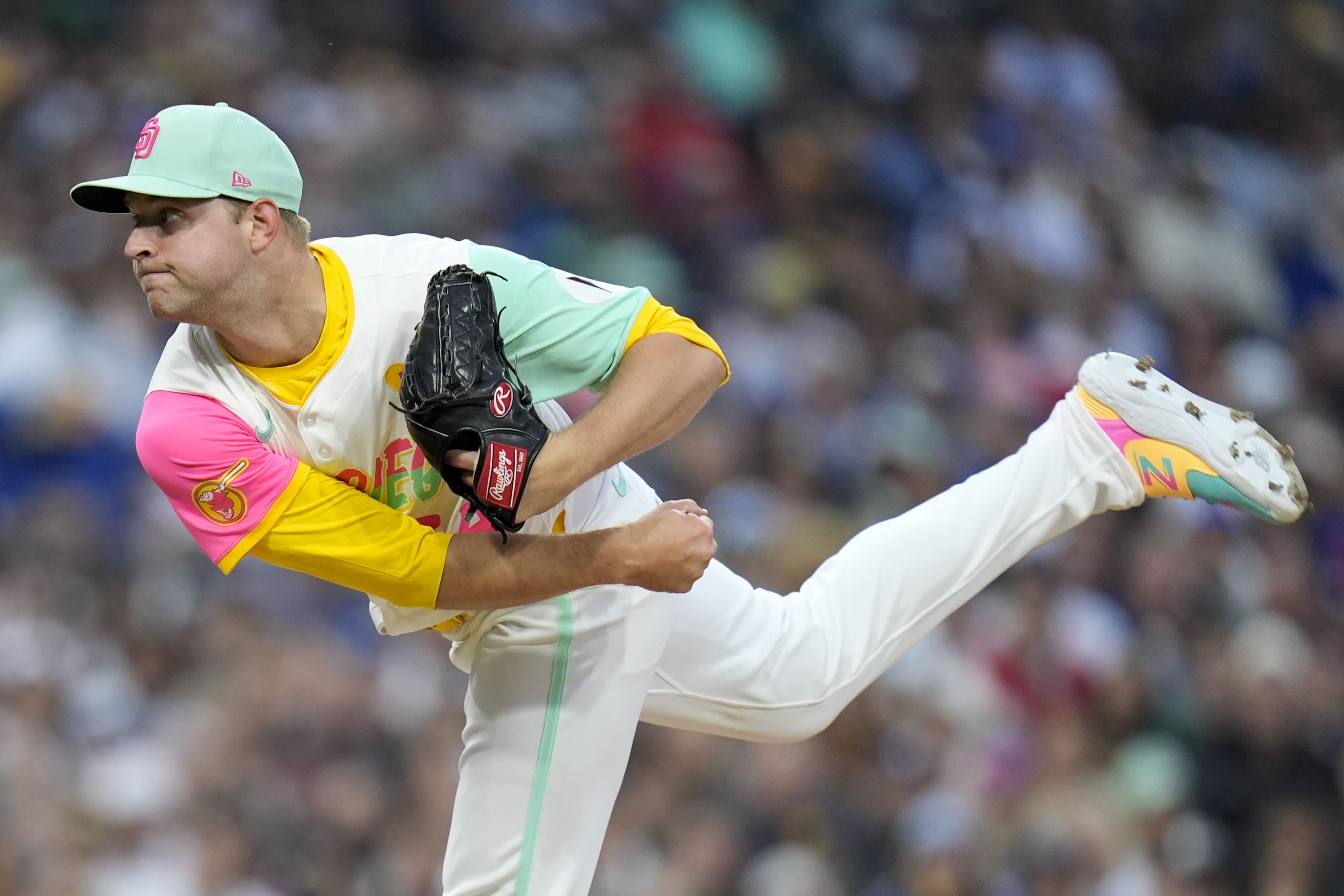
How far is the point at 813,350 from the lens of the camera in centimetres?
744

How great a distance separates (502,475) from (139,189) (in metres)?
0.84

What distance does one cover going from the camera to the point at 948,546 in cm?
358

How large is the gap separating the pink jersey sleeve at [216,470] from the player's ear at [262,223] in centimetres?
31

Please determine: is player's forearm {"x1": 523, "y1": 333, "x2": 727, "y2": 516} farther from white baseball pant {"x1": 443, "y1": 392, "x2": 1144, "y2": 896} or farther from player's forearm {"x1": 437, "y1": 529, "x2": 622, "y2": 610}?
white baseball pant {"x1": 443, "y1": 392, "x2": 1144, "y2": 896}

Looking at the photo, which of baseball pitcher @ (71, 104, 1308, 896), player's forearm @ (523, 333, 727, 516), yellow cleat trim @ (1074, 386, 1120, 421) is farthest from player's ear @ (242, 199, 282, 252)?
yellow cleat trim @ (1074, 386, 1120, 421)

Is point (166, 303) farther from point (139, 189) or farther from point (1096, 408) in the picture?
point (1096, 408)

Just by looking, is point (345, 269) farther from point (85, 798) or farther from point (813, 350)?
point (813, 350)

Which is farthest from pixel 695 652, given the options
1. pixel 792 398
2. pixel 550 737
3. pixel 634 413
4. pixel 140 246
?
pixel 792 398

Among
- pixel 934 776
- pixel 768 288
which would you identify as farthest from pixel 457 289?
pixel 768 288

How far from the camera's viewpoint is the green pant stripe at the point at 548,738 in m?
3.09

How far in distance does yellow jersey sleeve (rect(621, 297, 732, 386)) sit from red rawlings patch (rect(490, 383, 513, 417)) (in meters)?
0.33

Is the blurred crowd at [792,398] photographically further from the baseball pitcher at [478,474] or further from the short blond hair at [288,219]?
the short blond hair at [288,219]

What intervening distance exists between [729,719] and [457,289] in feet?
4.03

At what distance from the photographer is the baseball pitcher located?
2.83 m
